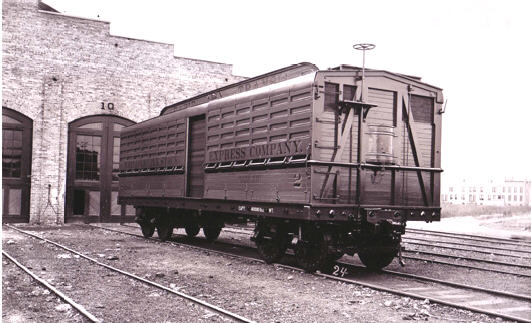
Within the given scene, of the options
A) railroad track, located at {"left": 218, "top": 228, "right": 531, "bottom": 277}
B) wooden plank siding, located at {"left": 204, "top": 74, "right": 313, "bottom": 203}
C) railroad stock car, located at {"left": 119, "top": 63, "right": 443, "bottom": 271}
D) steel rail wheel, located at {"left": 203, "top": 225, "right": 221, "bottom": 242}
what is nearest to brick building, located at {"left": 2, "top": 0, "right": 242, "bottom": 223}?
steel rail wheel, located at {"left": 203, "top": 225, "right": 221, "bottom": 242}

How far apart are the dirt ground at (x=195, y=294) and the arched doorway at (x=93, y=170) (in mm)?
12308

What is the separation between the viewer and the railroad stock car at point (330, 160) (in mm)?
9734

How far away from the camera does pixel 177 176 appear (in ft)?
48.8

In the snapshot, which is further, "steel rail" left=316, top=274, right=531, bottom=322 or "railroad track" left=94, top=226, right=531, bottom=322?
"railroad track" left=94, top=226, right=531, bottom=322

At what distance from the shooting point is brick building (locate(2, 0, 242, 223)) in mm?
23547

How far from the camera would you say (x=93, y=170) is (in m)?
25.0

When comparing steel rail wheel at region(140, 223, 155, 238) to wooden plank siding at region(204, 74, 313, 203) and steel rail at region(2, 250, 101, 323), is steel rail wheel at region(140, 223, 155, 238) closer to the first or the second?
wooden plank siding at region(204, 74, 313, 203)

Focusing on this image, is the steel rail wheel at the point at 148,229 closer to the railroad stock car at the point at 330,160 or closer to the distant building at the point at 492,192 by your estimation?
the railroad stock car at the point at 330,160

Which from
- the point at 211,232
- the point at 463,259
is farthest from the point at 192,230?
the point at 463,259

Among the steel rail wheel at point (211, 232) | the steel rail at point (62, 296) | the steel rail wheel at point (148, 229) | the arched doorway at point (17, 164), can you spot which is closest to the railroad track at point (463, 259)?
the steel rail wheel at point (211, 232)

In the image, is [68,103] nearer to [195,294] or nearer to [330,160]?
[330,160]

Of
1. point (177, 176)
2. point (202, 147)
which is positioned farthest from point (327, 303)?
point (177, 176)

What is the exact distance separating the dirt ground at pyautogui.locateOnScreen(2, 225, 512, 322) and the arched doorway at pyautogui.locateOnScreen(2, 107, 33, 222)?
11.9m

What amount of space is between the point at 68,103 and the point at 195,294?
18.2 meters
